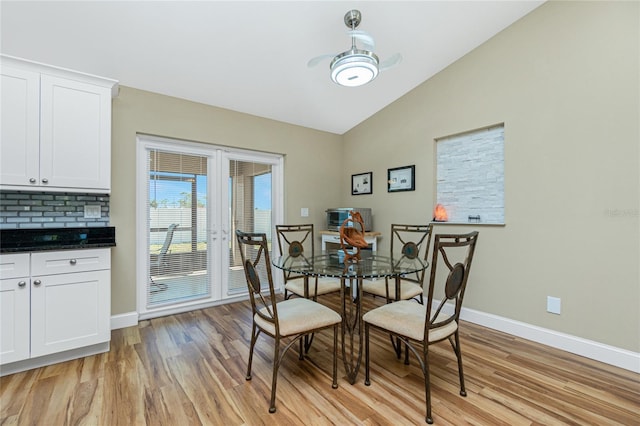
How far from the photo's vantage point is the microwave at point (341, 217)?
3901 millimetres

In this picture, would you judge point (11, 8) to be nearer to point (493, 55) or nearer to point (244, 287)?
point (244, 287)

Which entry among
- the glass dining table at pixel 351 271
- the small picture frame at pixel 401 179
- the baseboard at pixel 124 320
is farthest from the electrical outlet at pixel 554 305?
the baseboard at pixel 124 320

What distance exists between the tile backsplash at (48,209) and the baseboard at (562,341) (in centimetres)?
390

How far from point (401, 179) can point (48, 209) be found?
3655 millimetres

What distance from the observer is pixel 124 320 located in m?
2.93

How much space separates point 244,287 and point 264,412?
226cm

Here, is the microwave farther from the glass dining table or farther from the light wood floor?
the light wood floor

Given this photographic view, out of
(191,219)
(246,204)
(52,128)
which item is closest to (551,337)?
→ (246,204)

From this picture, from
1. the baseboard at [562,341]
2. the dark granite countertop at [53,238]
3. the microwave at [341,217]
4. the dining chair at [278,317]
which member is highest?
the microwave at [341,217]

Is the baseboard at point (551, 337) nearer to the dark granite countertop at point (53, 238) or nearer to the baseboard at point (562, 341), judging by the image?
the baseboard at point (562, 341)

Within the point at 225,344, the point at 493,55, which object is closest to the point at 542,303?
the point at 493,55

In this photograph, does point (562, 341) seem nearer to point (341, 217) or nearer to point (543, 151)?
point (543, 151)

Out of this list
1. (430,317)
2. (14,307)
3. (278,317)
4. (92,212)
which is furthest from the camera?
(92,212)

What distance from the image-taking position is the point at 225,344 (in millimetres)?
2543
